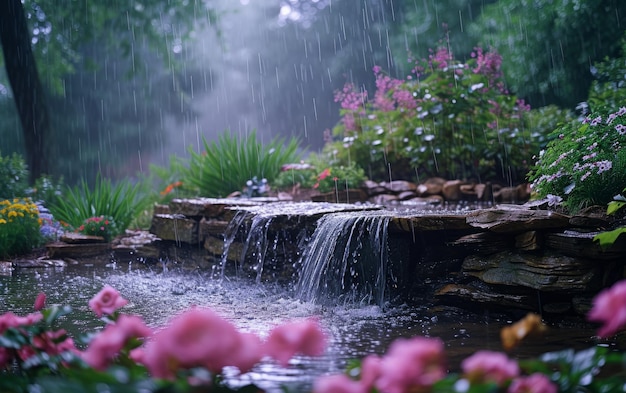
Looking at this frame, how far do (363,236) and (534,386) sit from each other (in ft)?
9.82

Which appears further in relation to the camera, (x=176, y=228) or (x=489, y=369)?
(x=176, y=228)

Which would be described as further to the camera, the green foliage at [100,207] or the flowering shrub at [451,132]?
the green foliage at [100,207]

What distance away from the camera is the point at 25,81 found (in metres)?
10.0

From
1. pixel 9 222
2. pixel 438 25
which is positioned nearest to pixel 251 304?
pixel 9 222

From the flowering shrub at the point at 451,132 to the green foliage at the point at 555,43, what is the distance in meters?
2.26

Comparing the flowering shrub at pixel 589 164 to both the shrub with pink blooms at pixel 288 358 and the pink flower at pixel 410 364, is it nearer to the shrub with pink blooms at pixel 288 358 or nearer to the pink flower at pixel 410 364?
the shrub with pink blooms at pixel 288 358

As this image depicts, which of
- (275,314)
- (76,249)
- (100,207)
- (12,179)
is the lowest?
(275,314)

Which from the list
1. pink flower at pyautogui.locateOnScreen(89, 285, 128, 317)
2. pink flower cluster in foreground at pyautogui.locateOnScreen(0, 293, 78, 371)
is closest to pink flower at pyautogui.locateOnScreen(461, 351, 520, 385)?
pink flower at pyautogui.locateOnScreen(89, 285, 128, 317)

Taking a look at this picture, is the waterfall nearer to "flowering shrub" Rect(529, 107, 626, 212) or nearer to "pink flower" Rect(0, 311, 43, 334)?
"flowering shrub" Rect(529, 107, 626, 212)

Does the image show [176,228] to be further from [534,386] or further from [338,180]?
[534,386]

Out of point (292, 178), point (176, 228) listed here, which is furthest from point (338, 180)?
point (176, 228)

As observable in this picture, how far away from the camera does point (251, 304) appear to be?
160 inches

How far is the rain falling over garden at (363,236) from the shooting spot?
125cm

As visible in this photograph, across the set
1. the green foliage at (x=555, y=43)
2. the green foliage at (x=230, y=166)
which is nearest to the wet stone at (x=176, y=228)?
the green foliage at (x=230, y=166)
